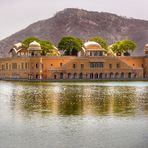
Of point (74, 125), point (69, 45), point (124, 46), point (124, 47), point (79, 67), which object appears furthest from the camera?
point (124, 46)

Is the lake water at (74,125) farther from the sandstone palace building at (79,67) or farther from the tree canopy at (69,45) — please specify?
the tree canopy at (69,45)

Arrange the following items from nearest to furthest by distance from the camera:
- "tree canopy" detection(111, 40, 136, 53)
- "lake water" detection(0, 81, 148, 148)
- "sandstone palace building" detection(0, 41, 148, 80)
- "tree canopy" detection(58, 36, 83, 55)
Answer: "lake water" detection(0, 81, 148, 148)
"sandstone palace building" detection(0, 41, 148, 80)
"tree canopy" detection(58, 36, 83, 55)
"tree canopy" detection(111, 40, 136, 53)

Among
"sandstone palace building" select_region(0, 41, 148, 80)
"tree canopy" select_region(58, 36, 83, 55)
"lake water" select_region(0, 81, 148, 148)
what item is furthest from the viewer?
"tree canopy" select_region(58, 36, 83, 55)

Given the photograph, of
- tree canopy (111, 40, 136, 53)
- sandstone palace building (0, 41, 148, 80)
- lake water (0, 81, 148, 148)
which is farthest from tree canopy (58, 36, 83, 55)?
lake water (0, 81, 148, 148)

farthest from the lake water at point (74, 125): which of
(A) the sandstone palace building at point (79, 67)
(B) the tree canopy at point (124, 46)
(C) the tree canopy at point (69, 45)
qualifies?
(B) the tree canopy at point (124, 46)

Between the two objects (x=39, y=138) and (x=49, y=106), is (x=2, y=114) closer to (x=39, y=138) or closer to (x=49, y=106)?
(x=49, y=106)

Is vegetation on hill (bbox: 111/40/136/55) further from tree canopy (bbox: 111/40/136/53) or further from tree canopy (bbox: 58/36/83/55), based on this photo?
tree canopy (bbox: 58/36/83/55)

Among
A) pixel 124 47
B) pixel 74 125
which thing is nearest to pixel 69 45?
pixel 124 47

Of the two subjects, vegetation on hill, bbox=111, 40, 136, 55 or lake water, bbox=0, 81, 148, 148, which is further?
vegetation on hill, bbox=111, 40, 136, 55

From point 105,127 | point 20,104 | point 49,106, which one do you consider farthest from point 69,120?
point 20,104

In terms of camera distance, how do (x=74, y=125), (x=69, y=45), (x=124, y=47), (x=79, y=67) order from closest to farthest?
(x=74, y=125) → (x=79, y=67) → (x=69, y=45) → (x=124, y=47)

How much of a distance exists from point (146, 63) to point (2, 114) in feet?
251

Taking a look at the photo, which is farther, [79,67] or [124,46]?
[124,46]

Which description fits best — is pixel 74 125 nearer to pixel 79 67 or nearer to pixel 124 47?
pixel 79 67
